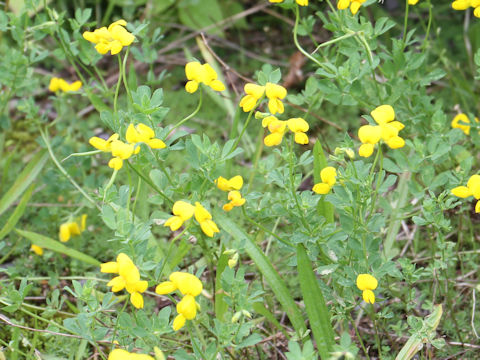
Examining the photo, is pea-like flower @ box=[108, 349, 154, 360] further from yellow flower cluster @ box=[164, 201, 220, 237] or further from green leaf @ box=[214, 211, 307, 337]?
green leaf @ box=[214, 211, 307, 337]

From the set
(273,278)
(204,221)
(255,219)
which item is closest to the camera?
(204,221)

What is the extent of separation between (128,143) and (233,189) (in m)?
0.26

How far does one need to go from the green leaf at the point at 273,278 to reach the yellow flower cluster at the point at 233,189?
11 cm

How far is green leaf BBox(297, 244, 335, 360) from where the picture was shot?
1.25 meters

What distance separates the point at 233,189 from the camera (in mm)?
1289

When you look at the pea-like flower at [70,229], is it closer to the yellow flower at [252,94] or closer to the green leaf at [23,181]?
the green leaf at [23,181]

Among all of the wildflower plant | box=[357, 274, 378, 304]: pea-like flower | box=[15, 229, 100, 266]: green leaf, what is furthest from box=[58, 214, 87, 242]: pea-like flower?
box=[357, 274, 378, 304]: pea-like flower

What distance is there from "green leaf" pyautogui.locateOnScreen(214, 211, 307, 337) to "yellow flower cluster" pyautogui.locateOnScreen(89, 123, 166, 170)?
335 mm

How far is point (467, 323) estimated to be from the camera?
155 centimetres

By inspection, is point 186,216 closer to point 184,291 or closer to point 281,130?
point 184,291

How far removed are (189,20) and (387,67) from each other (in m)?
1.45

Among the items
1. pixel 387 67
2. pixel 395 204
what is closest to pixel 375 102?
pixel 387 67

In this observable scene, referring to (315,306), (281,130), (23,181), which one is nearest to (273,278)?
(315,306)

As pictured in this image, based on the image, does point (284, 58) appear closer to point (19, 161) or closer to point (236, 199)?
point (19, 161)
